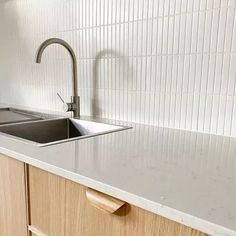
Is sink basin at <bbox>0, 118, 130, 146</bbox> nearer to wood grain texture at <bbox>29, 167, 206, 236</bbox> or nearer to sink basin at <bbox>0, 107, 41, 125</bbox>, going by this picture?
sink basin at <bbox>0, 107, 41, 125</bbox>

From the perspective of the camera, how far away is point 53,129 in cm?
124

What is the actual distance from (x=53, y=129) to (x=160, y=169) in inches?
30.9

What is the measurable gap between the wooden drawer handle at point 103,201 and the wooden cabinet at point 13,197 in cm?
27

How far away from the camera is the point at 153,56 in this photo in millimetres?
1038

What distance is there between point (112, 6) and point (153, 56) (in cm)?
32

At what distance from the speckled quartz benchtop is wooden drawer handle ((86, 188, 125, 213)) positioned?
0.9 inches

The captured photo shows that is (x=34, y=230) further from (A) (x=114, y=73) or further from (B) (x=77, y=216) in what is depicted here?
(A) (x=114, y=73)

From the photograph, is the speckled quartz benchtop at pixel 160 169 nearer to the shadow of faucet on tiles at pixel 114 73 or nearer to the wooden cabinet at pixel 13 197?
the wooden cabinet at pixel 13 197

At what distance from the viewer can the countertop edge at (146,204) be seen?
0.37 meters

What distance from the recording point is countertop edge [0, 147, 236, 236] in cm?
37

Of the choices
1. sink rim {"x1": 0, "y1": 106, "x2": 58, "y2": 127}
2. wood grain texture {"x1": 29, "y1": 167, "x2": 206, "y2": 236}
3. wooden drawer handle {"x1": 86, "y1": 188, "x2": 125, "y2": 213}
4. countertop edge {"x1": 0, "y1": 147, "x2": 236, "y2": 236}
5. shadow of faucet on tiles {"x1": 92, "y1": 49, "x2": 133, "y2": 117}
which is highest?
shadow of faucet on tiles {"x1": 92, "y1": 49, "x2": 133, "y2": 117}

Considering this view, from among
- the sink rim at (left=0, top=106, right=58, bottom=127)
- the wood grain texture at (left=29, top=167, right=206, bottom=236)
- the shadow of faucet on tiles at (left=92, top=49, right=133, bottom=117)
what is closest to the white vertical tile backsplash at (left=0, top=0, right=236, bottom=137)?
the shadow of faucet on tiles at (left=92, top=49, right=133, bottom=117)

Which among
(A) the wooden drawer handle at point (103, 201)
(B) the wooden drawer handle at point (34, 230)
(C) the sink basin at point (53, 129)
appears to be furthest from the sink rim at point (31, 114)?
(A) the wooden drawer handle at point (103, 201)

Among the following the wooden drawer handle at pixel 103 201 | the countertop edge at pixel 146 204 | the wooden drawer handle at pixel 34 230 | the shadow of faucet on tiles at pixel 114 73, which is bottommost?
the wooden drawer handle at pixel 34 230
